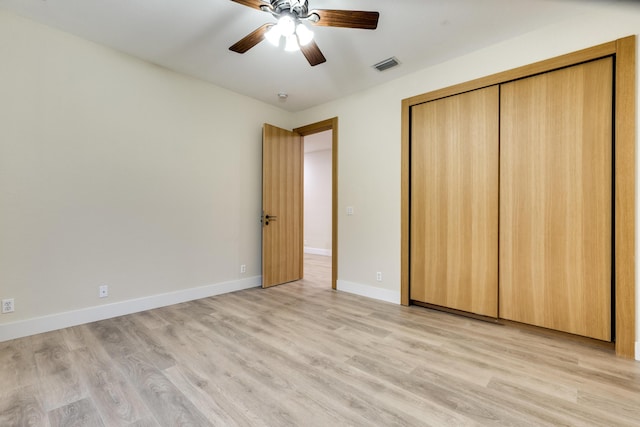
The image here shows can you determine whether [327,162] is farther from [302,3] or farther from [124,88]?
[302,3]

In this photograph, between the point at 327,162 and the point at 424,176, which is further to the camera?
the point at 327,162

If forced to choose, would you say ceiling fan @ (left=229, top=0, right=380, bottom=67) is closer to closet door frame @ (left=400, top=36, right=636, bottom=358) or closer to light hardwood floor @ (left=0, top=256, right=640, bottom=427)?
closet door frame @ (left=400, top=36, right=636, bottom=358)

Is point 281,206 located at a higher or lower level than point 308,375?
higher

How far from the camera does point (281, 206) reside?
429 cm

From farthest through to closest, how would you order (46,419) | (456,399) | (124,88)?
1. (124,88)
2. (456,399)
3. (46,419)

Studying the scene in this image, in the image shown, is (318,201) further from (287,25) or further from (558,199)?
(287,25)

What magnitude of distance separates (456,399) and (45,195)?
355 cm

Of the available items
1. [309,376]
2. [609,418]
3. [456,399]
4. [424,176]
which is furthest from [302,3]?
[609,418]

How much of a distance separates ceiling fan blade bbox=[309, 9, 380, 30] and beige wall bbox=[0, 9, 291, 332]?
2217 millimetres

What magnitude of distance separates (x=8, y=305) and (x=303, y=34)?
3202mm

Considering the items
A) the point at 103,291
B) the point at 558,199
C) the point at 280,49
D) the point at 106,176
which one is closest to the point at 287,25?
the point at 280,49

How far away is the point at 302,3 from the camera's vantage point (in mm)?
1919

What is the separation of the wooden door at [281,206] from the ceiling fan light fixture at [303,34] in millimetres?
2070

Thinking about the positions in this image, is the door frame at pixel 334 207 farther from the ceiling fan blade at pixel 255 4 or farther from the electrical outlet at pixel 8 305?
the electrical outlet at pixel 8 305
